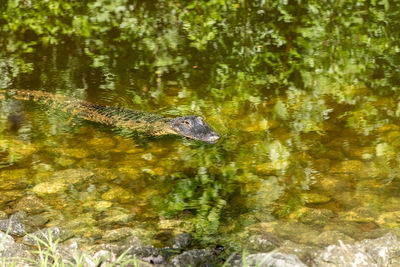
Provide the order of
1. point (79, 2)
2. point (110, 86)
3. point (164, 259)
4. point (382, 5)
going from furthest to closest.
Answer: point (79, 2) → point (382, 5) → point (110, 86) → point (164, 259)

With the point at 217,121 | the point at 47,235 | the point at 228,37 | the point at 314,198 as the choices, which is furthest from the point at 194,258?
the point at 228,37

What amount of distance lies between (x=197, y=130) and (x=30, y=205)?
79.3 inches

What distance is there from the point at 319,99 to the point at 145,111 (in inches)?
86.9

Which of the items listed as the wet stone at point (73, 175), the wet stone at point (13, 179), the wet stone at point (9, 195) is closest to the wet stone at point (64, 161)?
the wet stone at point (73, 175)

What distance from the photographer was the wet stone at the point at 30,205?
4465mm

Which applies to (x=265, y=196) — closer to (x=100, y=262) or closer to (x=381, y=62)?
(x=100, y=262)

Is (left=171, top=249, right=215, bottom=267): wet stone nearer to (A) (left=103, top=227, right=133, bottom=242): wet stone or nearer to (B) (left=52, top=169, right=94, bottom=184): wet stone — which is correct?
(A) (left=103, top=227, right=133, bottom=242): wet stone

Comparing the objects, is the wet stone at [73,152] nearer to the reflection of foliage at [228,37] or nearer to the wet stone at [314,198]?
the reflection of foliage at [228,37]

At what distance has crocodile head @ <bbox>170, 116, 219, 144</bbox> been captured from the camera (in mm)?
5699

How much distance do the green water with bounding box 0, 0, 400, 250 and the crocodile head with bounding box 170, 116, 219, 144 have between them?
9 centimetres

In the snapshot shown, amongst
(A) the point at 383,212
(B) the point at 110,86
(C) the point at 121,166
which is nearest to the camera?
(A) the point at 383,212

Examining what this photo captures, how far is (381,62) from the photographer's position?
7.45 metres

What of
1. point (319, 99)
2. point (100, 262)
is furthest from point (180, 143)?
point (100, 262)

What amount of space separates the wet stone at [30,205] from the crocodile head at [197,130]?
1.86m
